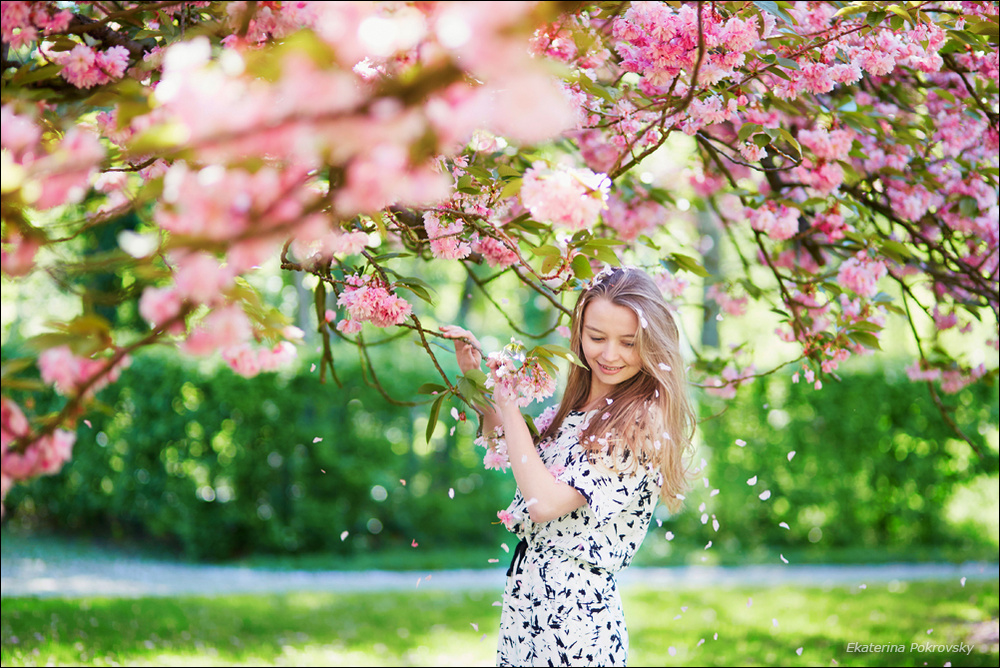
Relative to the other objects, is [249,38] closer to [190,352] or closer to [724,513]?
[190,352]

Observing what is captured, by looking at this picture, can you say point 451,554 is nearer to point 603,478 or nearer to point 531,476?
point 603,478

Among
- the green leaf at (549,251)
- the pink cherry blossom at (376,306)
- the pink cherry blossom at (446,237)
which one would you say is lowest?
the pink cherry blossom at (376,306)

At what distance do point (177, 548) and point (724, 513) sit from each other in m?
4.87

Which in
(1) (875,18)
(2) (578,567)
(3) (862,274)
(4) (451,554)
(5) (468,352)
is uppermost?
(1) (875,18)

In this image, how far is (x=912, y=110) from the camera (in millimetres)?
3377

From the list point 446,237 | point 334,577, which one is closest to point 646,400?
point 446,237

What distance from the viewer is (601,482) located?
239cm

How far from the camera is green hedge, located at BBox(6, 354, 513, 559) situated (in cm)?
714

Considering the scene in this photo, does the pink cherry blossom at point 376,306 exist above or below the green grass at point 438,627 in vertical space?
above

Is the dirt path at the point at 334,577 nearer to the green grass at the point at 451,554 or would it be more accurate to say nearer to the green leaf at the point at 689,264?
the green grass at the point at 451,554

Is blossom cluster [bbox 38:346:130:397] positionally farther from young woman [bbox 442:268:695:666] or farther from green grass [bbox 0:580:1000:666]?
green grass [bbox 0:580:1000:666]

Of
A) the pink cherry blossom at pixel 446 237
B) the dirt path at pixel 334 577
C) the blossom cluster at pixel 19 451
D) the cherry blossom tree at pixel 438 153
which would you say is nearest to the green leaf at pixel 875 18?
the cherry blossom tree at pixel 438 153

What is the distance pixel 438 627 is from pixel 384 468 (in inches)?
92.8

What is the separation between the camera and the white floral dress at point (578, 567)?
242 centimetres
